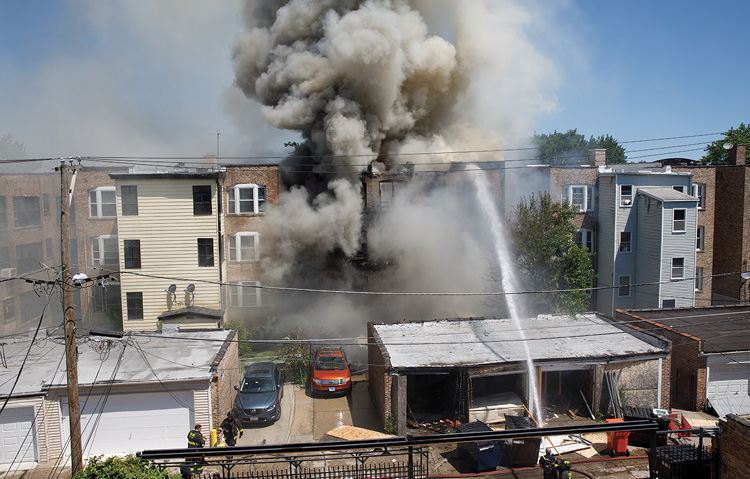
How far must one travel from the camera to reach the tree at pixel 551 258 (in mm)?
19641

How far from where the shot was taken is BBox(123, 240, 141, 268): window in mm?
19639

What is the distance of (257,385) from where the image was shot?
1405 centimetres

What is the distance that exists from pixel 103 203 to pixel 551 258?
18.6m

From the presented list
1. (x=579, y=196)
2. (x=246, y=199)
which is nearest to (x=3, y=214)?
(x=246, y=199)

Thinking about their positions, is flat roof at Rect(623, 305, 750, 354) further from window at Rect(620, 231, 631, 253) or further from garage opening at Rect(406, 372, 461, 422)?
garage opening at Rect(406, 372, 461, 422)

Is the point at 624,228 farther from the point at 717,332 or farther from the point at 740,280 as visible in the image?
the point at 717,332

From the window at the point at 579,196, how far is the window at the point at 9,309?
86.9ft

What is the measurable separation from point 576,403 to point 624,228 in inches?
492

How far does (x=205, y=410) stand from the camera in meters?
12.1

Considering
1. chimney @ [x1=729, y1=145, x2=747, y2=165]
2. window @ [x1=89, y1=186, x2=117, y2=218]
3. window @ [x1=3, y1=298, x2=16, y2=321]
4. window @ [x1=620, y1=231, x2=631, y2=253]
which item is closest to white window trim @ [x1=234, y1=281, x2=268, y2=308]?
window @ [x1=89, y1=186, x2=117, y2=218]

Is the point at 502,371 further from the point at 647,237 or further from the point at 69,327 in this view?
the point at 647,237

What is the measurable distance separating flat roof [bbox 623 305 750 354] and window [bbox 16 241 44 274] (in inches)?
1059

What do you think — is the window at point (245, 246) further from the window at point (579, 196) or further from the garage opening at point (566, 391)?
the window at point (579, 196)

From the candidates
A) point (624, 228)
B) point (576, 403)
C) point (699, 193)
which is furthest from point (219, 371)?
point (699, 193)
